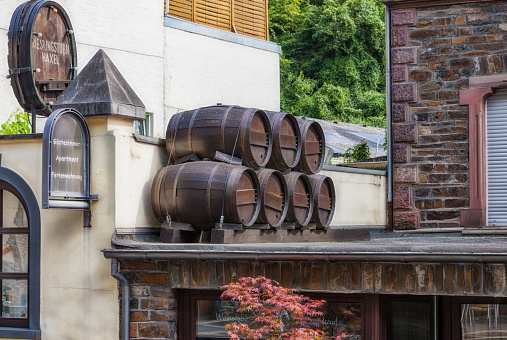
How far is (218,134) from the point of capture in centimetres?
996

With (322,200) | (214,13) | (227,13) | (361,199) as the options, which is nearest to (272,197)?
(322,200)

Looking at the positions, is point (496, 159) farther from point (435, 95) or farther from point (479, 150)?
point (435, 95)

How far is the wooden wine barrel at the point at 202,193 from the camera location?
9.45 m

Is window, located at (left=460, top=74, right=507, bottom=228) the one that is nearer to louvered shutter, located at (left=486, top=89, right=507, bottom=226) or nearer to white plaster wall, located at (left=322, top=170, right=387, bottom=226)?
louvered shutter, located at (left=486, top=89, right=507, bottom=226)

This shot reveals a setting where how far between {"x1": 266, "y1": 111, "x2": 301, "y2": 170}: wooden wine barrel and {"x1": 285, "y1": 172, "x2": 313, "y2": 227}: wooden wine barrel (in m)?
0.19

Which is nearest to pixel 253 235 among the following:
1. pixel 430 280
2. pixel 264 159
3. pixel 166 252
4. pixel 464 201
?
pixel 264 159

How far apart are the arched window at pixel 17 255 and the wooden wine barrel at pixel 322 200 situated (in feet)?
11.5

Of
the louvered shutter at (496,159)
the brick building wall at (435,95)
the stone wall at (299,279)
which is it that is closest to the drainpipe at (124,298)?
the stone wall at (299,279)

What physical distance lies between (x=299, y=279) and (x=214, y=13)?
1172 cm

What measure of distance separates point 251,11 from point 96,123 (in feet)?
37.3

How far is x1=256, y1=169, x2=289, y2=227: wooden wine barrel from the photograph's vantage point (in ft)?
32.9

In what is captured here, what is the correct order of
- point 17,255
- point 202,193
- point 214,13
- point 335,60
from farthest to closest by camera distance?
1. point 335,60
2. point 214,13
3. point 17,255
4. point 202,193

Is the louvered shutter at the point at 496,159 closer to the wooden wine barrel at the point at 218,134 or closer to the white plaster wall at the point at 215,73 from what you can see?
the wooden wine barrel at the point at 218,134

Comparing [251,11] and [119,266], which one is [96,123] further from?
[251,11]
